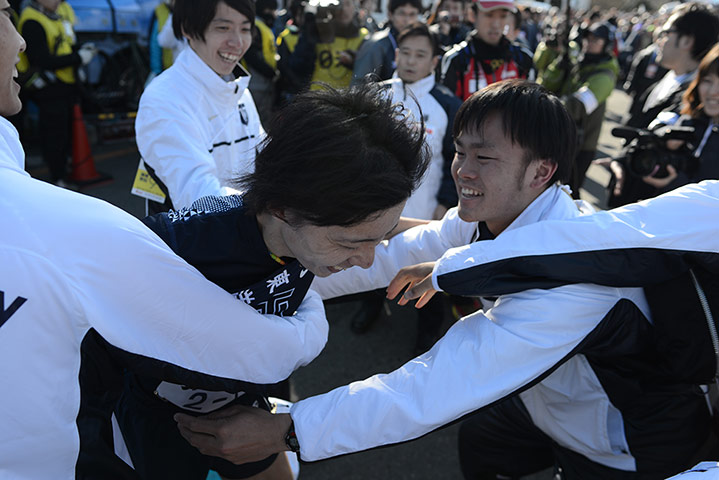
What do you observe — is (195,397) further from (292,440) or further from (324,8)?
(324,8)

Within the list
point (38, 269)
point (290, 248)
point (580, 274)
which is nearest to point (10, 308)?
point (38, 269)

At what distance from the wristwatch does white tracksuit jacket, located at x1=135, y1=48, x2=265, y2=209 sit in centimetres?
84

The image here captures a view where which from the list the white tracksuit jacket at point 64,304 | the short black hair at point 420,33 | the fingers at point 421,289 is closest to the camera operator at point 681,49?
the short black hair at point 420,33

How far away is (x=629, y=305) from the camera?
1.23 metres

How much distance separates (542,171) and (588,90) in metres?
3.33

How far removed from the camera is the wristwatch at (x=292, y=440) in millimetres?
1187

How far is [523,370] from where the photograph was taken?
1.17 m

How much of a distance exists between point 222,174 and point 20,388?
150 cm

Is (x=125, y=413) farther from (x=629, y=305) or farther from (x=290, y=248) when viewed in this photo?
(x=629, y=305)

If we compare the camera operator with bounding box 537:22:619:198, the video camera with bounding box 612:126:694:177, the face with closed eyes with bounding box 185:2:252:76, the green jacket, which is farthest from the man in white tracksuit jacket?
the green jacket

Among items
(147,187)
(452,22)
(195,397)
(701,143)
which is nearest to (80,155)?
(147,187)

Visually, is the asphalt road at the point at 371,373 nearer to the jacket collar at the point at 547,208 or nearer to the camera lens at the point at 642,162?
the jacket collar at the point at 547,208

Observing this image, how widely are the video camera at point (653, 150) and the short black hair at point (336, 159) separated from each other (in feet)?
5.98

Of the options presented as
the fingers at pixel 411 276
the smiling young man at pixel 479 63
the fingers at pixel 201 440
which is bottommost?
the fingers at pixel 201 440
